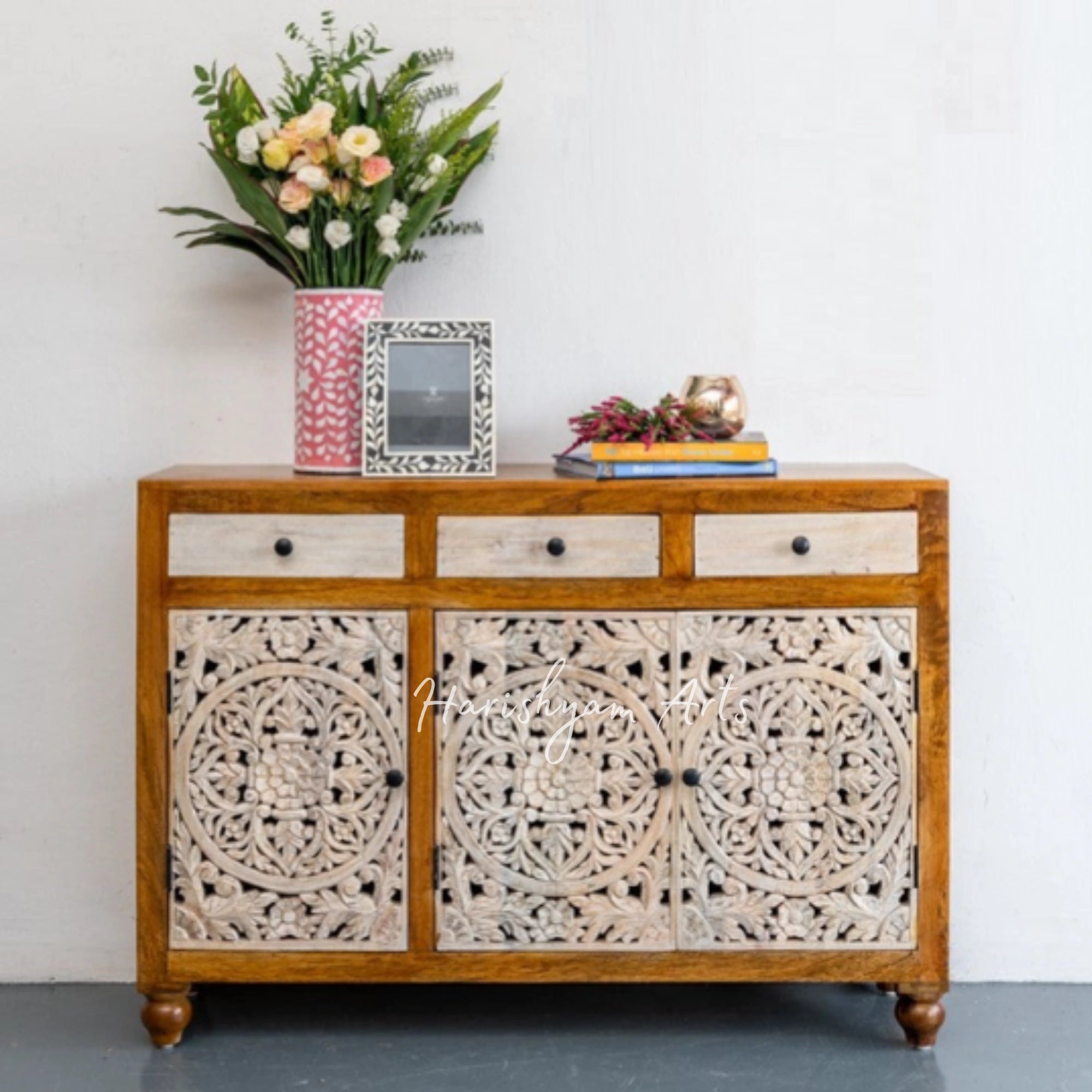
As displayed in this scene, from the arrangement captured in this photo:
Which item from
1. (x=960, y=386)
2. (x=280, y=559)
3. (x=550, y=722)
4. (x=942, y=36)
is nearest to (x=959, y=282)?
(x=960, y=386)

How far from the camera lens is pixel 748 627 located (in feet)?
9.22

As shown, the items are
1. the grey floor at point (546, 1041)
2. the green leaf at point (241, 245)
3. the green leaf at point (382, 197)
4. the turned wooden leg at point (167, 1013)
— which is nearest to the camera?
the grey floor at point (546, 1041)

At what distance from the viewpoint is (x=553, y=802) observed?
281cm

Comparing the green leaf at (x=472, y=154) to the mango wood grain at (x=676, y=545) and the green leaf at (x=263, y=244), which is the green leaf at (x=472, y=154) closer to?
the green leaf at (x=263, y=244)

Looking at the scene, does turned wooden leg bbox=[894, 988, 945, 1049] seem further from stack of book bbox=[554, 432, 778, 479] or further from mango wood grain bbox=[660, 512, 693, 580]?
stack of book bbox=[554, 432, 778, 479]

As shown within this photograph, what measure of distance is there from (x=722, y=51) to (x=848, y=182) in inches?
14.1

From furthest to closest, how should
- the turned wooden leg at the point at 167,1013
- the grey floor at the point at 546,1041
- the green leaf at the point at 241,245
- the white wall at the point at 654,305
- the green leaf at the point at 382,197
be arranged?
the white wall at the point at 654,305 < the green leaf at the point at 241,245 < the green leaf at the point at 382,197 < the turned wooden leg at the point at 167,1013 < the grey floor at the point at 546,1041

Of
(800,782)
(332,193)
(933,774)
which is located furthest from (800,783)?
(332,193)

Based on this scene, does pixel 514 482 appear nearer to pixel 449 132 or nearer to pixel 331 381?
pixel 331 381

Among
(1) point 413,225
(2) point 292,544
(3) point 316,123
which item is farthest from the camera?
(1) point 413,225

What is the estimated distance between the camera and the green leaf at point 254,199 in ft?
9.77

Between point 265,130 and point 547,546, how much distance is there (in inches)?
36.1

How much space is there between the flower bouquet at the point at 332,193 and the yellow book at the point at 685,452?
0.47m

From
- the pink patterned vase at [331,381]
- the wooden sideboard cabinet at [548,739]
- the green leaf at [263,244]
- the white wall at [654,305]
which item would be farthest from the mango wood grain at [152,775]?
the green leaf at [263,244]
